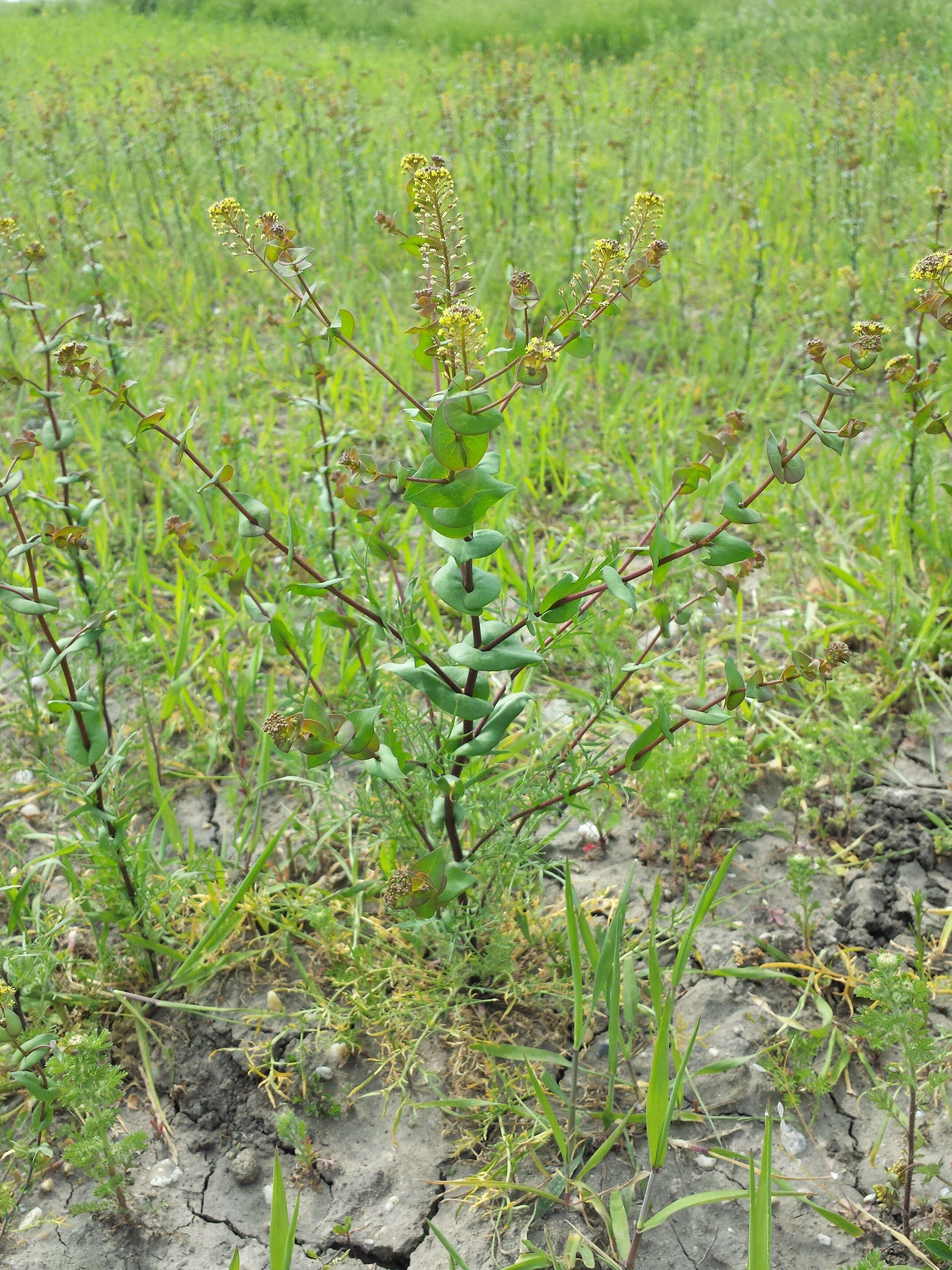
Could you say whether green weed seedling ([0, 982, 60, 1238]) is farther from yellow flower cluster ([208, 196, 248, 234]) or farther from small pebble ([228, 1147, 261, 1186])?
yellow flower cluster ([208, 196, 248, 234])

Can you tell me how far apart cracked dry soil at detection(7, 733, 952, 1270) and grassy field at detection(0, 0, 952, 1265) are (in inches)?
5.2

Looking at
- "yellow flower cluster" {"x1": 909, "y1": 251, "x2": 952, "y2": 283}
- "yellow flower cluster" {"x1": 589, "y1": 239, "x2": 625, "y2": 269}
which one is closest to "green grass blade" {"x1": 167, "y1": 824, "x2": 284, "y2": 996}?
"yellow flower cluster" {"x1": 589, "y1": 239, "x2": 625, "y2": 269}

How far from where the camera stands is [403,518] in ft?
9.68

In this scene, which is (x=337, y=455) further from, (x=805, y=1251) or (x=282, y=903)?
(x=805, y=1251)

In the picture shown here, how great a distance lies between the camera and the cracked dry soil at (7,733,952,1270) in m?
1.57

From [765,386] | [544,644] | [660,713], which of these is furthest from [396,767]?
[765,386]

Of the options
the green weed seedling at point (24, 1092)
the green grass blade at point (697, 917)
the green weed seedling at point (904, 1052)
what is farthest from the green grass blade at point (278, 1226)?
the green weed seedling at point (904, 1052)

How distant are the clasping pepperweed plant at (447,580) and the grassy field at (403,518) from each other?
25 millimetres

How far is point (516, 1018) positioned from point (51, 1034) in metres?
0.85

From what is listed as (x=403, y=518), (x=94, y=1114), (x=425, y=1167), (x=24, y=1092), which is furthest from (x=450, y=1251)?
(x=403, y=518)

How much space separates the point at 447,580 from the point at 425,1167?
3.47ft

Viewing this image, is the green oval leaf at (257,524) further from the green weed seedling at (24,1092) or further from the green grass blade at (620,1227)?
the green grass blade at (620,1227)

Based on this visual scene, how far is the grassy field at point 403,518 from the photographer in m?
1.86

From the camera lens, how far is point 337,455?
346 centimetres
